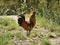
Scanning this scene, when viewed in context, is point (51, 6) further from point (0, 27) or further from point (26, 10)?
point (0, 27)

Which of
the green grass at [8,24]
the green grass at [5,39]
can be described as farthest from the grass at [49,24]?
the green grass at [5,39]

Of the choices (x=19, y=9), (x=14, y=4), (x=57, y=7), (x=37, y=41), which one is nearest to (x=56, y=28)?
(x=37, y=41)

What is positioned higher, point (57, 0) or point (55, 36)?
point (57, 0)

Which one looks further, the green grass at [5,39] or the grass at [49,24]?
the grass at [49,24]

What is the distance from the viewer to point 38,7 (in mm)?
11859

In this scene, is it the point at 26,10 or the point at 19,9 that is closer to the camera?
the point at 26,10

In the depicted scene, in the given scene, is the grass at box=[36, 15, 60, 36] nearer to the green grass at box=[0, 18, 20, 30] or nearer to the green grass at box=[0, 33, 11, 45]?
the green grass at box=[0, 18, 20, 30]

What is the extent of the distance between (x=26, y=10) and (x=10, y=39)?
440 centimetres

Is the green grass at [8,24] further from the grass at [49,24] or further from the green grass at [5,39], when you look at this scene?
the green grass at [5,39]

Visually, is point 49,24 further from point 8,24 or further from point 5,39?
point 5,39

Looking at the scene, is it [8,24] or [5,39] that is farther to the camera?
[8,24]

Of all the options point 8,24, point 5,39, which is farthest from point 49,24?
point 5,39

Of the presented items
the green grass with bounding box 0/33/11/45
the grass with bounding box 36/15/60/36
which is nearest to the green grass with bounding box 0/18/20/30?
the grass with bounding box 36/15/60/36

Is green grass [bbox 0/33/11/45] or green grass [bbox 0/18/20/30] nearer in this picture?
green grass [bbox 0/33/11/45]
